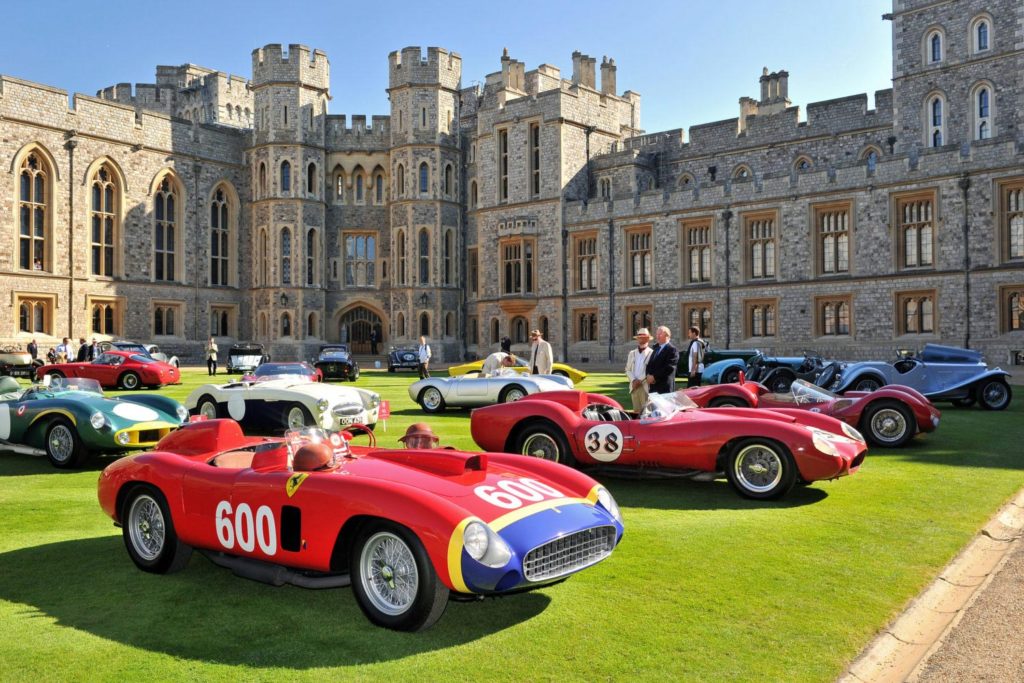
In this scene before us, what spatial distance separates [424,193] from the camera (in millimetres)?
45500

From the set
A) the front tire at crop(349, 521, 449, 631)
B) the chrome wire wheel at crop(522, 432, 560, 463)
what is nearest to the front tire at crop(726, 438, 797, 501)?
the chrome wire wheel at crop(522, 432, 560, 463)

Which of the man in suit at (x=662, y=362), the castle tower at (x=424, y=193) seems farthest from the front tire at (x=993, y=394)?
the castle tower at (x=424, y=193)

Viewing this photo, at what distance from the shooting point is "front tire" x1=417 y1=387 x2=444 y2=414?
1698 centimetres

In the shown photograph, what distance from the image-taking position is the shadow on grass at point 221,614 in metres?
4.48

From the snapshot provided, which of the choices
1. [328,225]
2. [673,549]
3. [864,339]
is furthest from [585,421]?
[328,225]

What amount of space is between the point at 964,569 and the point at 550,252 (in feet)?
118

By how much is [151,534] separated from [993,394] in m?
16.1

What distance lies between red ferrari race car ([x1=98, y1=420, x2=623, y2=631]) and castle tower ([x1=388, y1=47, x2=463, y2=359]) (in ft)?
127

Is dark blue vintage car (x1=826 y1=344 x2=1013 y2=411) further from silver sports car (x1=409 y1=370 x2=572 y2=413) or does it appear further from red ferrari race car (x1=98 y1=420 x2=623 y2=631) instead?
red ferrari race car (x1=98 y1=420 x2=623 y2=631)

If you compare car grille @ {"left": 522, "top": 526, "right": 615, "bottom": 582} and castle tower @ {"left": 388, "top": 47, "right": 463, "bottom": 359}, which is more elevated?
castle tower @ {"left": 388, "top": 47, "right": 463, "bottom": 359}

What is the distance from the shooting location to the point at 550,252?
1638 inches

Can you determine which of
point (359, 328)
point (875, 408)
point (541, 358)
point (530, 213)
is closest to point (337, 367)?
point (541, 358)

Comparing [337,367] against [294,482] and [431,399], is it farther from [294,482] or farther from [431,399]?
[294,482]

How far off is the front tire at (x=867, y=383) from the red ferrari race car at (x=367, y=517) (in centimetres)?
1244
